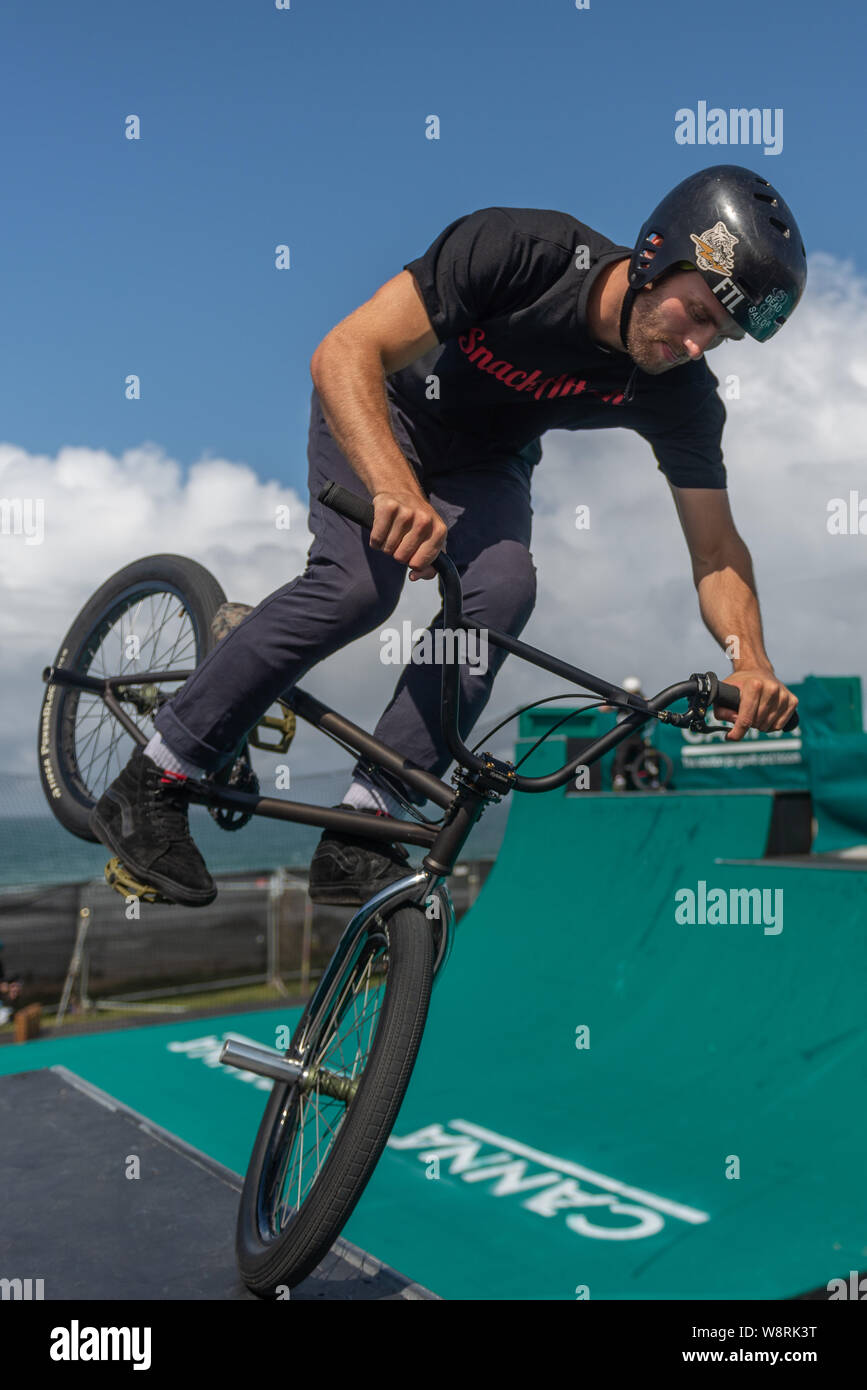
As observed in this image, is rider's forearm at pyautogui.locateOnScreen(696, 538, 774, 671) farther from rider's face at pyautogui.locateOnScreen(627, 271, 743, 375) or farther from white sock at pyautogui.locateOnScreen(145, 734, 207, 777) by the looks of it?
white sock at pyautogui.locateOnScreen(145, 734, 207, 777)

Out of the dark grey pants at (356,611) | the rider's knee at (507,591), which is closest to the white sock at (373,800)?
the dark grey pants at (356,611)

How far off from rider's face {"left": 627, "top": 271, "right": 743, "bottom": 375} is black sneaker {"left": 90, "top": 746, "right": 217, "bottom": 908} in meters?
1.67

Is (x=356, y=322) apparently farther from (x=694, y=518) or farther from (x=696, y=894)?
(x=696, y=894)

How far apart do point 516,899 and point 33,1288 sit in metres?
6.40

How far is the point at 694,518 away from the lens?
2.81 m

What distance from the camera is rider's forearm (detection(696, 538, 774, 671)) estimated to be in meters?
2.68

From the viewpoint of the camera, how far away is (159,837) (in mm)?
2693

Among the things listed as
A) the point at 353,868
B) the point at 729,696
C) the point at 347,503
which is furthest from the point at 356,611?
the point at 729,696

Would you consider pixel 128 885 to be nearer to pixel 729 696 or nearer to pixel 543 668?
pixel 543 668

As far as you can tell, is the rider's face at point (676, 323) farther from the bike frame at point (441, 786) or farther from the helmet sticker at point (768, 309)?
the bike frame at point (441, 786)

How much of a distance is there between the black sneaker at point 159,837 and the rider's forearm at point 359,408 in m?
1.12

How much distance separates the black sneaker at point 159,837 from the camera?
2656 mm

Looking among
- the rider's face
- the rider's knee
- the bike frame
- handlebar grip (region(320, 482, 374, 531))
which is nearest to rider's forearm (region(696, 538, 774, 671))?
the bike frame

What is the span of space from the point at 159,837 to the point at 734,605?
1.77 m
